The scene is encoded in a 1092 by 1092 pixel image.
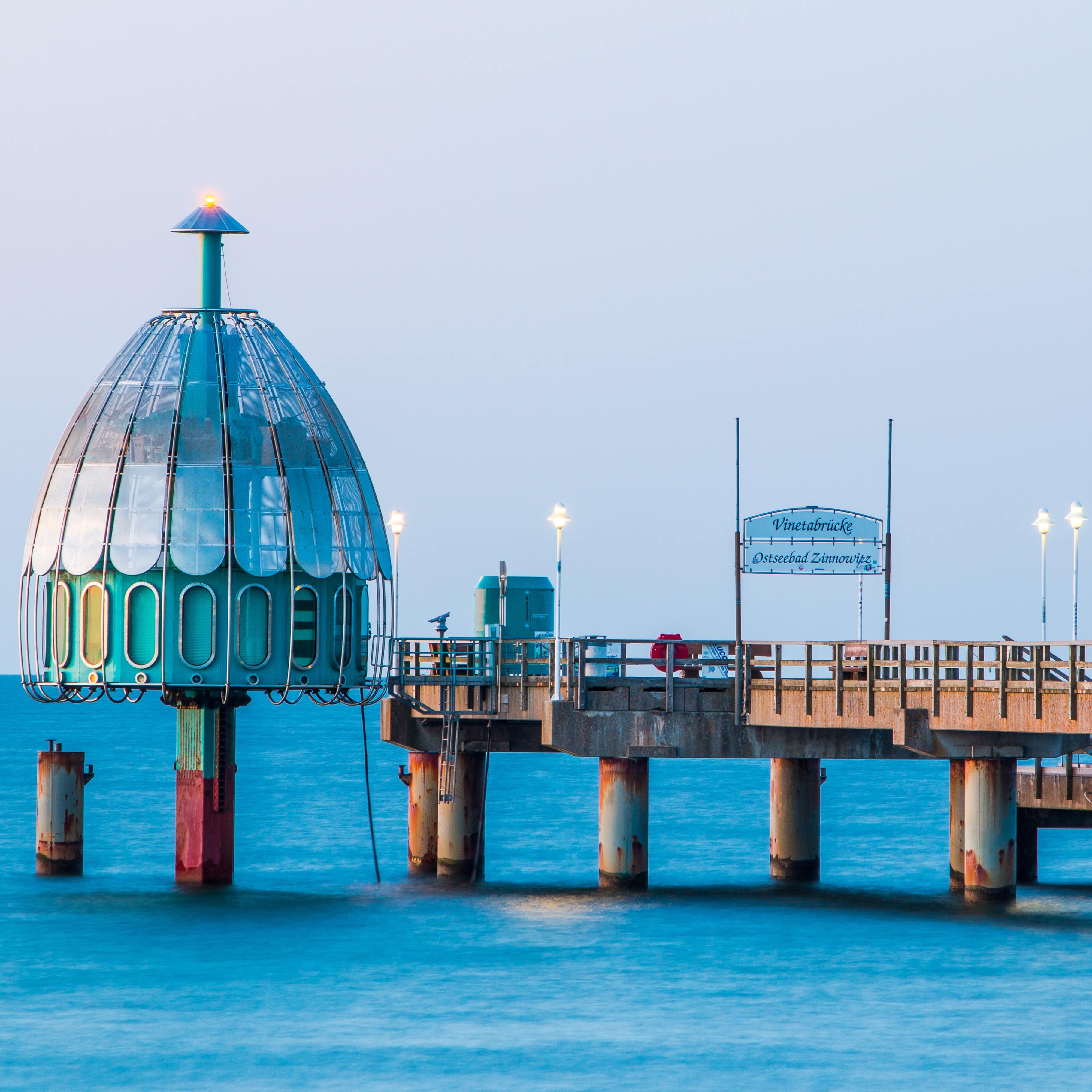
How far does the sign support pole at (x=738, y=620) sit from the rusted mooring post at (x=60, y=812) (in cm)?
1273

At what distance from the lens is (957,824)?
144 ft

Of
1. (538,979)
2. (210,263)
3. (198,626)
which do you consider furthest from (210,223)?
(538,979)

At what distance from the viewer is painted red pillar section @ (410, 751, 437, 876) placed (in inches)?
1839

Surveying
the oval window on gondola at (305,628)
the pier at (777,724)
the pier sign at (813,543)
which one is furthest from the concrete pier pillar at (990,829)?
the oval window on gondola at (305,628)

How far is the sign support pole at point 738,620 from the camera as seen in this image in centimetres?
4081

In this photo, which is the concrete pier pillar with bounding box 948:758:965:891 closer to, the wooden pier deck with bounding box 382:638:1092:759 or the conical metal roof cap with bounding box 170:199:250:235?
the wooden pier deck with bounding box 382:638:1092:759

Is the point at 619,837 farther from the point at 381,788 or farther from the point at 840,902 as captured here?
the point at 381,788

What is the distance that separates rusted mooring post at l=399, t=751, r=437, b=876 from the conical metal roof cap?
1135 cm

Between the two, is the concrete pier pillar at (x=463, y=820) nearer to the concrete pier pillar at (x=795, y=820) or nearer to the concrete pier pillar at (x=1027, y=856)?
the concrete pier pillar at (x=795, y=820)

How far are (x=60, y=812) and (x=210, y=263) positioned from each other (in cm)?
1151

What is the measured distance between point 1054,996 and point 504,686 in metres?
13.4

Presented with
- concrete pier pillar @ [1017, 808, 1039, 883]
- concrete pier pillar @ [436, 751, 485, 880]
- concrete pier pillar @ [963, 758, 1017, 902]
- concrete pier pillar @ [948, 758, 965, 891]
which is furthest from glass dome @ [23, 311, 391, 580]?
concrete pier pillar @ [1017, 808, 1039, 883]

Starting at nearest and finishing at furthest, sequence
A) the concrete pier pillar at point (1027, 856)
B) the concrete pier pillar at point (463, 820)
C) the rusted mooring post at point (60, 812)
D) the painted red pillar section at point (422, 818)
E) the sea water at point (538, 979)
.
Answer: the sea water at point (538, 979) → the rusted mooring post at point (60, 812) → the concrete pier pillar at point (463, 820) → the concrete pier pillar at point (1027, 856) → the painted red pillar section at point (422, 818)

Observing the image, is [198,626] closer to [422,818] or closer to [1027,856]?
[422,818]
